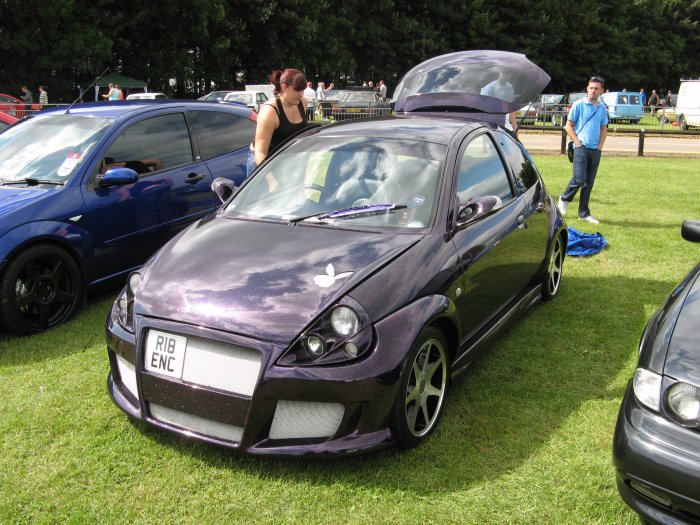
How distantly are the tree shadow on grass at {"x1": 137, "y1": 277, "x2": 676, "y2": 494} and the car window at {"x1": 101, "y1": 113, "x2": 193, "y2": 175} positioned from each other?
284cm

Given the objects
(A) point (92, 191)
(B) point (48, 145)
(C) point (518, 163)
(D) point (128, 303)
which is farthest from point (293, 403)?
(B) point (48, 145)

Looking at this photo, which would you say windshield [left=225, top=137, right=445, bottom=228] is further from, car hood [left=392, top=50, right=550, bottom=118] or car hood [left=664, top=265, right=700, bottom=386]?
car hood [left=392, top=50, right=550, bottom=118]

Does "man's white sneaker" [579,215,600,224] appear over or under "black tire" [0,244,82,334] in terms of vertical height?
under

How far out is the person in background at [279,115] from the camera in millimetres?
5707

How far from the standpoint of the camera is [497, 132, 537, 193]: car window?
4.86 meters

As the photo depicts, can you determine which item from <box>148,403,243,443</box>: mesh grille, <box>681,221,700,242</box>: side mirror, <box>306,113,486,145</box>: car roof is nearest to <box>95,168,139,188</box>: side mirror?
<box>306,113,486,145</box>: car roof

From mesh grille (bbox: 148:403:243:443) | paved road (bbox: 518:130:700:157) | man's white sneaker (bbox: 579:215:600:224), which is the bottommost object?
paved road (bbox: 518:130:700:157)

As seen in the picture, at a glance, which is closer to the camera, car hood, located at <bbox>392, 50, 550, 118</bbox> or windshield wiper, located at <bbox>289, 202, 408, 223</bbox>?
windshield wiper, located at <bbox>289, 202, 408, 223</bbox>

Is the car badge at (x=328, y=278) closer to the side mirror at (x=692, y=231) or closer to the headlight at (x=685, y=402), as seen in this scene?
the headlight at (x=685, y=402)

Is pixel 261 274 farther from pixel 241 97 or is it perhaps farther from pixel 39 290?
pixel 241 97

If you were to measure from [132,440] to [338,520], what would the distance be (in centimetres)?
125

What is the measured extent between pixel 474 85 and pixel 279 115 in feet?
7.56

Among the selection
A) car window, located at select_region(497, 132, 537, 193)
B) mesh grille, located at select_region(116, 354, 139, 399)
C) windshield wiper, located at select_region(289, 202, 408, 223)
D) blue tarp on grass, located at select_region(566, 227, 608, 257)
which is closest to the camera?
mesh grille, located at select_region(116, 354, 139, 399)

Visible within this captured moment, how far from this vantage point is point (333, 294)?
3.09m
